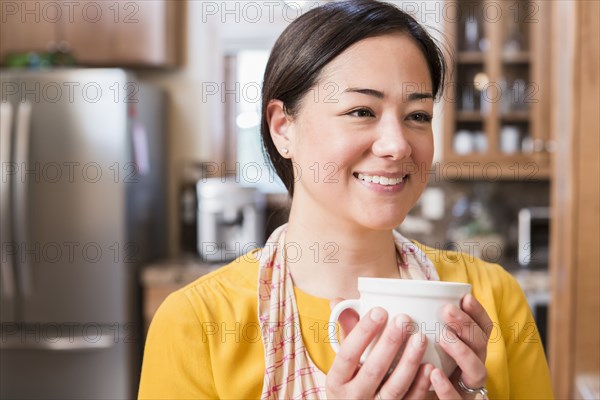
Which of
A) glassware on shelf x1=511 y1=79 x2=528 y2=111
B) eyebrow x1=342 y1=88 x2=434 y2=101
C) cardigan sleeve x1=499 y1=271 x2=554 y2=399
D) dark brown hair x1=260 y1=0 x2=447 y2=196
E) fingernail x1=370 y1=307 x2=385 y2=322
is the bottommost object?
cardigan sleeve x1=499 y1=271 x2=554 y2=399

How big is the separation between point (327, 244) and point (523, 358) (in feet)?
1.14

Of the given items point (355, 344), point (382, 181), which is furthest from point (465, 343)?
point (382, 181)

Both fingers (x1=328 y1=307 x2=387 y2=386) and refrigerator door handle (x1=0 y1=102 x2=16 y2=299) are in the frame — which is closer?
fingers (x1=328 y1=307 x2=387 y2=386)

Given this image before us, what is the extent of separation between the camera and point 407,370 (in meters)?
0.82

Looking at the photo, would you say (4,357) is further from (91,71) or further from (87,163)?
(91,71)

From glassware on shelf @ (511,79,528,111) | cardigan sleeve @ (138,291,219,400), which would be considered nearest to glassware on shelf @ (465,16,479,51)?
glassware on shelf @ (511,79,528,111)

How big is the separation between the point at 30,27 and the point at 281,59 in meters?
2.65

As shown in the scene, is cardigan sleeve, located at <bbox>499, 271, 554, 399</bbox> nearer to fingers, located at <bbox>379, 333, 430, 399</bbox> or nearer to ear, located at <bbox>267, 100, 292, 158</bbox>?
fingers, located at <bbox>379, 333, 430, 399</bbox>

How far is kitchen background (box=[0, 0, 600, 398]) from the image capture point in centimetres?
291

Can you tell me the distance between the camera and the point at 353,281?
112 cm

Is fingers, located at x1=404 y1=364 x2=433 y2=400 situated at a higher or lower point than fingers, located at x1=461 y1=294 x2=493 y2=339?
lower

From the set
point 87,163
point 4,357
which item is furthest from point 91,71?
point 4,357

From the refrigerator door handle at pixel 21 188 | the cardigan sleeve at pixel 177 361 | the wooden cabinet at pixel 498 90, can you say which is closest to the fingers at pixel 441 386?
the cardigan sleeve at pixel 177 361

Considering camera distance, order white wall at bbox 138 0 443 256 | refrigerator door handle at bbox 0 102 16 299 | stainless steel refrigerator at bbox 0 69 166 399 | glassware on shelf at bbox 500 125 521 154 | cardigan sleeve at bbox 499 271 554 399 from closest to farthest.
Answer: cardigan sleeve at bbox 499 271 554 399 → refrigerator door handle at bbox 0 102 16 299 → stainless steel refrigerator at bbox 0 69 166 399 → glassware on shelf at bbox 500 125 521 154 → white wall at bbox 138 0 443 256
